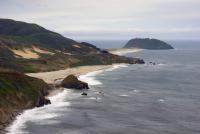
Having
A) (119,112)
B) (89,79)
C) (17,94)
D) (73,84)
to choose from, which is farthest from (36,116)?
(89,79)

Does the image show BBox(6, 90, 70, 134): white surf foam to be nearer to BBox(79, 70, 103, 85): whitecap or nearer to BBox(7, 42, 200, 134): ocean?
BBox(7, 42, 200, 134): ocean

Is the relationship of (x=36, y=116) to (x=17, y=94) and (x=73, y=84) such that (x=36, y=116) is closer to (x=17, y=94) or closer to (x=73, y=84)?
(x=17, y=94)

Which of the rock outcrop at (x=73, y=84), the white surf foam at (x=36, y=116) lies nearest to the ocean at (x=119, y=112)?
the white surf foam at (x=36, y=116)

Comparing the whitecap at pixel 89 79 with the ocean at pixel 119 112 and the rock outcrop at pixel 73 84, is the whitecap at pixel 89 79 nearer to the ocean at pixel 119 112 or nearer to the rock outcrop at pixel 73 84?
the ocean at pixel 119 112


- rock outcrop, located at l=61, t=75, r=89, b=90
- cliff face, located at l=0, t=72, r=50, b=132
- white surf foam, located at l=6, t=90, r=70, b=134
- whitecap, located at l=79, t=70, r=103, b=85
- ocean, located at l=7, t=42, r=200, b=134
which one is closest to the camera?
white surf foam, located at l=6, t=90, r=70, b=134

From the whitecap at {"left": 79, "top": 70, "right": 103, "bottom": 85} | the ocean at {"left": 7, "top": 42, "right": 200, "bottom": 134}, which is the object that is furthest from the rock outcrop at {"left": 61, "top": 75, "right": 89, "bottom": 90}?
the whitecap at {"left": 79, "top": 70, "right": 103, "bottom": 85}

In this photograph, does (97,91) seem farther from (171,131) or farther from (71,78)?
(171,131)
